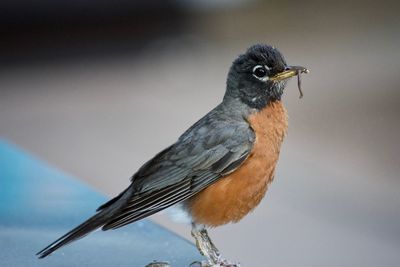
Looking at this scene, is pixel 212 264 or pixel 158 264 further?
pixel 212 264

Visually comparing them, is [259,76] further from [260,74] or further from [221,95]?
[221,95]

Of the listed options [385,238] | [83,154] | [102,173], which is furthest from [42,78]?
[385,238]

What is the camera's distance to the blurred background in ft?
29.5

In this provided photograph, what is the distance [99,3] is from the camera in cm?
1478

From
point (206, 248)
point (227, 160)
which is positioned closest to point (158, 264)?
point (206, 248)

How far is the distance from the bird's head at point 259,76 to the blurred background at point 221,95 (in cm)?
306

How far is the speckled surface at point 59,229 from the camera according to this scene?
4.06 meters

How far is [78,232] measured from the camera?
12.9 feet

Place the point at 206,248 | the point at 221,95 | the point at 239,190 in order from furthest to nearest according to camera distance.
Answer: the point at 221,95
the point at 239,190
the point at 206,248

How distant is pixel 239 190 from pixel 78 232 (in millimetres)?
951

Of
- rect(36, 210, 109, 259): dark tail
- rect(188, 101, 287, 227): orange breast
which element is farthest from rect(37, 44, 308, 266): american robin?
rect(36, 210, 109, 259): dark tail

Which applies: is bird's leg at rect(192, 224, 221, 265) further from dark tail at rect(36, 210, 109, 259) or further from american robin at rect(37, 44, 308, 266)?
dark tail at rect(36, 210, 109, 259)

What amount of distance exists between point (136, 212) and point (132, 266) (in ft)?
1.17

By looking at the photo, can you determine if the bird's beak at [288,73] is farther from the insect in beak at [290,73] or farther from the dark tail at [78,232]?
the dark tail at [78,232]
